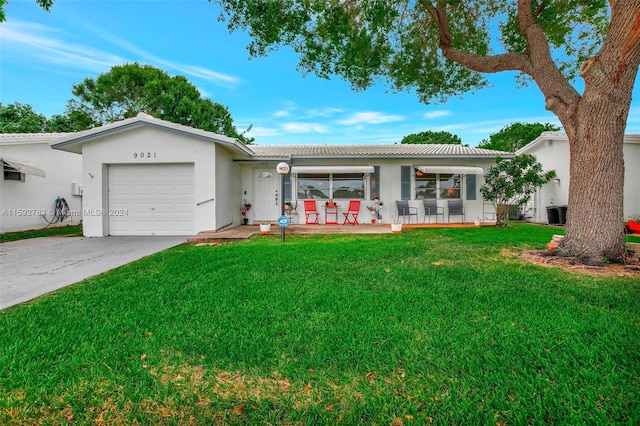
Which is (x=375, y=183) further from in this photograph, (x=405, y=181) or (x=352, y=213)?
(x=352, y=213)

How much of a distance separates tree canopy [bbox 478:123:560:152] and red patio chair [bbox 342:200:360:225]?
3255cm

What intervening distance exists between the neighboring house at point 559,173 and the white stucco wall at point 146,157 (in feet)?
45.8

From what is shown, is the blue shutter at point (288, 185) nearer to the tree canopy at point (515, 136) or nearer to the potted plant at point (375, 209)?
the potted plant at point (375, 209)

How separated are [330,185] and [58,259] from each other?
8642 mm

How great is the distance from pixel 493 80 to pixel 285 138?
1441 cm

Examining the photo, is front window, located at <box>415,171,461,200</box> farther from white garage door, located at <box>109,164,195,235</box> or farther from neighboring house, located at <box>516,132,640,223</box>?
white garage door, located at <box>109,164,195,235</box>

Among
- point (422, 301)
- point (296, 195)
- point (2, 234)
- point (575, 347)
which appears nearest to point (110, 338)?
point (422, 301)

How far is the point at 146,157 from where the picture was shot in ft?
30.2

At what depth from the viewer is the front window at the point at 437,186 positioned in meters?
12.2

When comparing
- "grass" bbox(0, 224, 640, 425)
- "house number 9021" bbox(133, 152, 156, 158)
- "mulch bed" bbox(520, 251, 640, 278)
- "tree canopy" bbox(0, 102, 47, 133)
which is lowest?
"grass" bbox(0, 224, 640, 425)

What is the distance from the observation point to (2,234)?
9742mm

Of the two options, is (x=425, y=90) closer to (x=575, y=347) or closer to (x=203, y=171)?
(x=203, y=171)

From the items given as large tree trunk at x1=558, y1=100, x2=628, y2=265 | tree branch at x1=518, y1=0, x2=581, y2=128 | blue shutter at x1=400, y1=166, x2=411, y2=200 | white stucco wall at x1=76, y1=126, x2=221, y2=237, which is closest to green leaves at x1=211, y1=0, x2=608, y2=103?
tree branch at x1=518, y1=0, x2=581, y2=128

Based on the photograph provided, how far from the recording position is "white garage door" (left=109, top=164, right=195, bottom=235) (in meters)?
9.43
